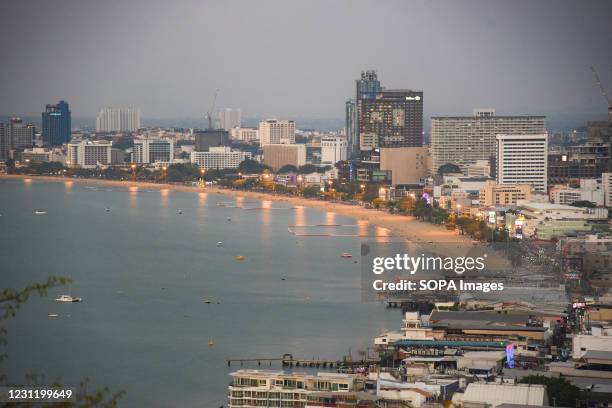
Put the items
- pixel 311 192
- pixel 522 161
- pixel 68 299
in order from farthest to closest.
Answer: pixel 311 192 → pixel 522 161 → pixel 68 299

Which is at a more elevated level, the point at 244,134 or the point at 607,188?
the point at 244,134

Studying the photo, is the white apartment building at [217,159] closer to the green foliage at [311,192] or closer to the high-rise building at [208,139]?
the high-rise building at [208,139]

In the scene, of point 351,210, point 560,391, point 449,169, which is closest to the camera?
point 560,391

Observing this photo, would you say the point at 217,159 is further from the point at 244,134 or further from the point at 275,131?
the point at 244,134

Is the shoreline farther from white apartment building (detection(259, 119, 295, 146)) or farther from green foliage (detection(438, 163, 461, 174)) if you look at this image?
white apartment building (detection(259, 119, 295, 146))

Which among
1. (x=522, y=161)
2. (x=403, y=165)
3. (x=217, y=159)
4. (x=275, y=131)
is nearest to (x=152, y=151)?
(x=217, y=159)

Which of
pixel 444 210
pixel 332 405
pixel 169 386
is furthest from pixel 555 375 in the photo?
pixel 444 210

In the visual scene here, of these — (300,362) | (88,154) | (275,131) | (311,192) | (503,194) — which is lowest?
(300,362)
